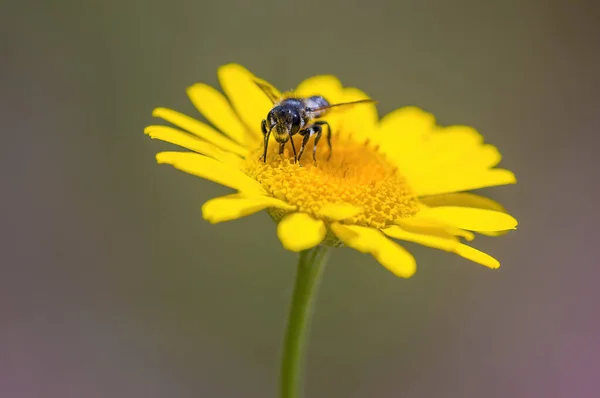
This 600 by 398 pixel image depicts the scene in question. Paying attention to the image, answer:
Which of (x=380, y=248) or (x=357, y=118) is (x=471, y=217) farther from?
(x=357, y=118)

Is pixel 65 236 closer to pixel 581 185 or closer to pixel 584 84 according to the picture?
pixel 581 185

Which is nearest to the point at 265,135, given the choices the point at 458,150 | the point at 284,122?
the point at 284,122

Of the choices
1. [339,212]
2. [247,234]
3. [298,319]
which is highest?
[247,234]

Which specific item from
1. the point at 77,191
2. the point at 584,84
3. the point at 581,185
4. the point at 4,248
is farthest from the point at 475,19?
the point at 4,248

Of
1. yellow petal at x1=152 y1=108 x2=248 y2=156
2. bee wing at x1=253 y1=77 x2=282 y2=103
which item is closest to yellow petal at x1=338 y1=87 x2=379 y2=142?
bee wing at x1=253 y1=77 x2=282 y2=103

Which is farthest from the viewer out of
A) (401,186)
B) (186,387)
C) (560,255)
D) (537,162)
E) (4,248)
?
(537,162)

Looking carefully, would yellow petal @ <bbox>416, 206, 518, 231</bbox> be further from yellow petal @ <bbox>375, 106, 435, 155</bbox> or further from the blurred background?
the blurred background
